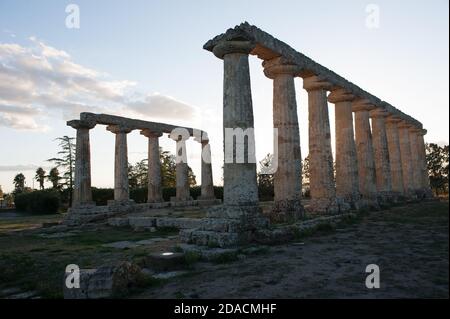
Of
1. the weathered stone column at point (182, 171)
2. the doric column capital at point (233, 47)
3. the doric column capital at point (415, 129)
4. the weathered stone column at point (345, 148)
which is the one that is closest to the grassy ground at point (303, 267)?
the weathered stone column at point (345, 148)

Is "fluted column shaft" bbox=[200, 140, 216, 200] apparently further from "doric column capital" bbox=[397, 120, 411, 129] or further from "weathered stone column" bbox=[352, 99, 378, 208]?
"doric column capital" bbox=[397, 120, 411, 129]

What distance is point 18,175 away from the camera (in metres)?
101

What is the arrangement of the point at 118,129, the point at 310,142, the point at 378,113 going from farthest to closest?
the point at 118,129
the point at 378,113
the point at 310,142

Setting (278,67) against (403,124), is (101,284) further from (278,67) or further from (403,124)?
(403,124)

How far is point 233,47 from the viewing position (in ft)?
33.8

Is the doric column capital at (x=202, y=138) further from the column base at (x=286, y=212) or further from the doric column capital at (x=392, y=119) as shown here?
the column base at (x=286, y=212)

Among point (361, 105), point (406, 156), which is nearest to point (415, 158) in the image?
point (406, 156)

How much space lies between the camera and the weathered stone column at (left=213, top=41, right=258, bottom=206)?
9.97 meters

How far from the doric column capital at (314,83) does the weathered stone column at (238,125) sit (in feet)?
18.2

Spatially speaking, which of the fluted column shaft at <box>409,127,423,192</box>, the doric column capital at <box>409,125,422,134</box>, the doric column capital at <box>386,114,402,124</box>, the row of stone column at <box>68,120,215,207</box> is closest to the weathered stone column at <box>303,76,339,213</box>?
the doric column capital at <box>386,114,402,124</box>

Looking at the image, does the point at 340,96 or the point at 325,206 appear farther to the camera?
the point at 340,96

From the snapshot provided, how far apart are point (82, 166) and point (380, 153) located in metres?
17.9

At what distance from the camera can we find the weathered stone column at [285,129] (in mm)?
12734

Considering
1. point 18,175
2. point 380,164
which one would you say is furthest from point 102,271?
point 18,175
